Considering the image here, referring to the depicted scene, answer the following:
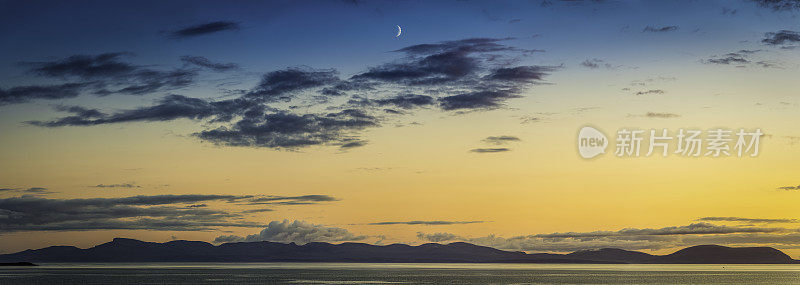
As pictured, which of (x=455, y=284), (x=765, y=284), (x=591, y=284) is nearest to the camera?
(x=455, y=284)

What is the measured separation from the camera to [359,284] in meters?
158

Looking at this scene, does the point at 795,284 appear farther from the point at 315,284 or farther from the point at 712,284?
the point at 315,284

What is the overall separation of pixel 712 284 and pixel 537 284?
4555 centimetres

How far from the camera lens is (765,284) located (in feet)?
583

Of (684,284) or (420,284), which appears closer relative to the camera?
(420,284)

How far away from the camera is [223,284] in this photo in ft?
527

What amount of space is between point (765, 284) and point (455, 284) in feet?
255

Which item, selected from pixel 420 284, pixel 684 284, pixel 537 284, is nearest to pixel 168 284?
pixel 420 284

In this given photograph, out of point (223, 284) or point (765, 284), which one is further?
point (765, 284)

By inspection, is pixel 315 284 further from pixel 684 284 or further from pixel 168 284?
pixel 684 284

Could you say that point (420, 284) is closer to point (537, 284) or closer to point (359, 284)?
point (359, 284)

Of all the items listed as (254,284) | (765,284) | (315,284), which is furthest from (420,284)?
(765,284)

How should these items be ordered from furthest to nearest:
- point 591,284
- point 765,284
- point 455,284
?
point 765,284 < point 591,284 < point 455,284

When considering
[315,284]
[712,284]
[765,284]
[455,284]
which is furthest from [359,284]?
[765,284]
